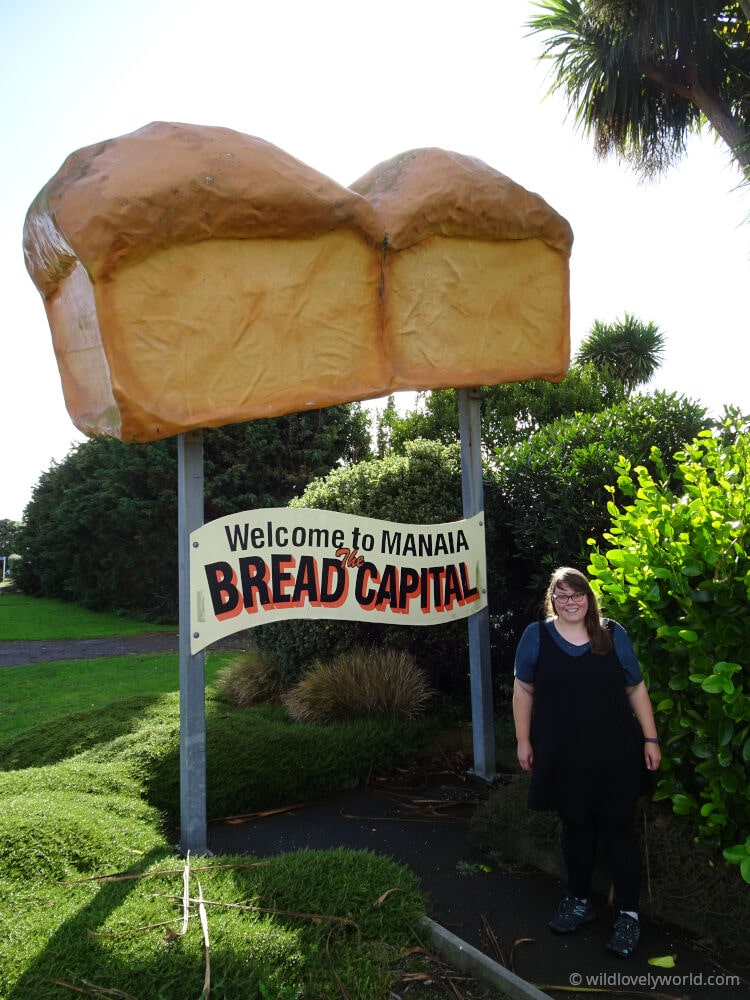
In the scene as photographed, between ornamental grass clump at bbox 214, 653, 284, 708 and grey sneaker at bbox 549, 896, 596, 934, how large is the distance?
12.5ft

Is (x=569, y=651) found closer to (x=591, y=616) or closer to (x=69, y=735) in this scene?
(x=591, y=616)

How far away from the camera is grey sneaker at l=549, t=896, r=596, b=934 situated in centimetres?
317

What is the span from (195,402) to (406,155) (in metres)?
2.27

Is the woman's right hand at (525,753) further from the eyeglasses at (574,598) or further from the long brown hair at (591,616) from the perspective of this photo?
the eyeglasses at (574,598)

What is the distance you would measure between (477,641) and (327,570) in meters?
1.31

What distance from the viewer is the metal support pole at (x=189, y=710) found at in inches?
157

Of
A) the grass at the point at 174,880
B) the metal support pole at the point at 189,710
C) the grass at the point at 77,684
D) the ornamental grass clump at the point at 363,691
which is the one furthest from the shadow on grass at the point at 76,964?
the grass at the point at 77,684

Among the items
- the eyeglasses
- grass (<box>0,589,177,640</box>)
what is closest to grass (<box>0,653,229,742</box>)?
the eyeglasses

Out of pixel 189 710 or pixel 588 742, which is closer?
pixel 588 742

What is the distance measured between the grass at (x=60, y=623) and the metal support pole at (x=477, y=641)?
1224 centimetres

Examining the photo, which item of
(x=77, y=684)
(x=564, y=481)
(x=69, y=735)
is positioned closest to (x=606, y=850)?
(x=564, y=481)

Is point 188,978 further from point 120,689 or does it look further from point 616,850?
point 120,689

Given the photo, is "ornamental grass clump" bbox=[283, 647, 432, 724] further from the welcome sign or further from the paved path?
the paved path

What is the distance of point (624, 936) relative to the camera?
3.02m
